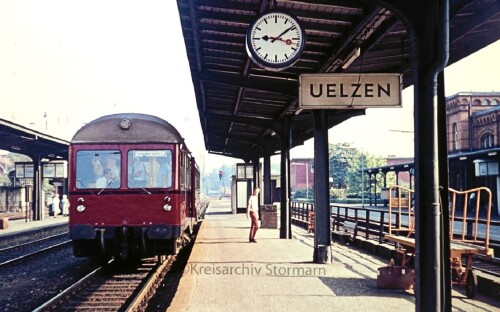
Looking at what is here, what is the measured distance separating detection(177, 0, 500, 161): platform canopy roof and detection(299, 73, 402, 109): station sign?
0.75 m

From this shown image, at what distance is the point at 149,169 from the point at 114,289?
94.9 inches

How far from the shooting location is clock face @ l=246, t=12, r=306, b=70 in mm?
8000

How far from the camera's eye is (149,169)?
37.7ft

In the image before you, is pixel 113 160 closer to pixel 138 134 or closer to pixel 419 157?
pixel 138 134

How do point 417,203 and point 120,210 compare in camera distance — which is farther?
point 120,210

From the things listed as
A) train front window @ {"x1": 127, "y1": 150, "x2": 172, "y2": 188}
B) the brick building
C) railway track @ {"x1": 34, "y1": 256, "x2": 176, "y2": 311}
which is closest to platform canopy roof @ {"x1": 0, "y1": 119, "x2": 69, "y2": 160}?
railway track @ {"x1": 34, "y1": 256, "x2": 176, "y2": 311}

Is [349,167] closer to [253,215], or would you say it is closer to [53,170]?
[53,170]

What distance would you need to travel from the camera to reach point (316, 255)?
12141 mm

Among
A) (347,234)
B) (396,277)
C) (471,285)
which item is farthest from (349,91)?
(347,234)

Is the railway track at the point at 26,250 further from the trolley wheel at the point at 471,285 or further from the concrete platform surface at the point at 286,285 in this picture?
the trolley wheel at the point at 471,285

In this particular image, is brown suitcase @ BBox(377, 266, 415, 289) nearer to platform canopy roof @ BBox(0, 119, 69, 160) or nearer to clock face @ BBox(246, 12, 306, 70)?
clock face @ BBox(246, 12, 306, 70)

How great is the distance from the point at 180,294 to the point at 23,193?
120 ft

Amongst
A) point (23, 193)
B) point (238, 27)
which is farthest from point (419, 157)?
point (23, 193)

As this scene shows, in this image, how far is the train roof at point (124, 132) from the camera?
37.7ft
